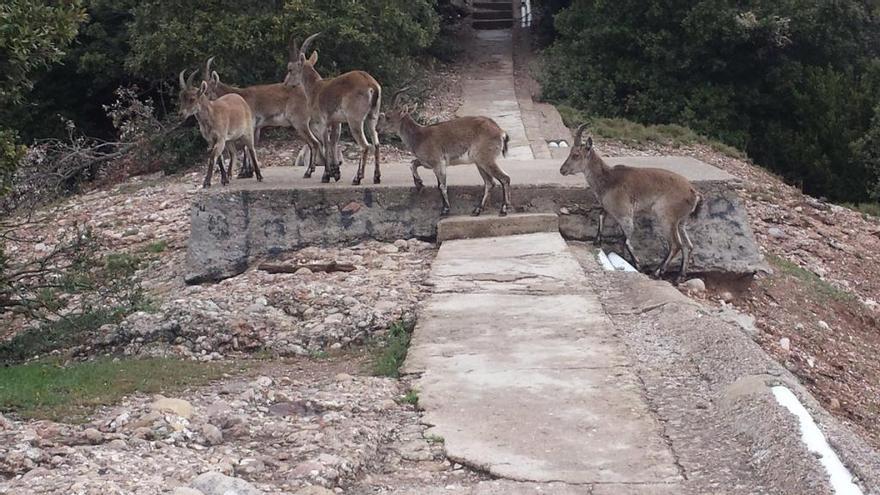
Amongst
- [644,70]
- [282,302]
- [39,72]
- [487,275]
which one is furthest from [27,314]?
[644,70]

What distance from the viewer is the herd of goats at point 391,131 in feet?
33.8

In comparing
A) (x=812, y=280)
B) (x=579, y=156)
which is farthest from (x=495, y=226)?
(x=812, y=280)

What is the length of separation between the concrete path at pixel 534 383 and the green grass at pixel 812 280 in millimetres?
3825

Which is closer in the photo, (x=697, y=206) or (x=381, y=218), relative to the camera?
(x=697, y=206)

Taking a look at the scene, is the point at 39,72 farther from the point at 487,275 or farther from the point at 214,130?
the point at 487,275

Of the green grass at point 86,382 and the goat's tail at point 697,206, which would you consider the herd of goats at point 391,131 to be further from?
the green grass at point 86,382

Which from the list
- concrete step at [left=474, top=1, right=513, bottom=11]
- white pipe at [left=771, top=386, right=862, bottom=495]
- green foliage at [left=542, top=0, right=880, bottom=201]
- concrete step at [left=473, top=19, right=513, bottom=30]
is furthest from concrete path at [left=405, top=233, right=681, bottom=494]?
concrete step at [left=474, top=1, right=513, bottom=11]

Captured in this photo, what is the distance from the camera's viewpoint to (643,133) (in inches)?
720

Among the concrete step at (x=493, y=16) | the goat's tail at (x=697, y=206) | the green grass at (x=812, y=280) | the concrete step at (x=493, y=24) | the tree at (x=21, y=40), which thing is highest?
the tree at (x=21, y=40)

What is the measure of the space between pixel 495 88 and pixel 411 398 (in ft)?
54.2

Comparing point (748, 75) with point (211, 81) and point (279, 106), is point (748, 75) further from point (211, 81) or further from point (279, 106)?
point (211, 81)

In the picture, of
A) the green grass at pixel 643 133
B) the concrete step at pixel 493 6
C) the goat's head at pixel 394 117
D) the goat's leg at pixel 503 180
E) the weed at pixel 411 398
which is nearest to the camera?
the weed at pixel 411 398

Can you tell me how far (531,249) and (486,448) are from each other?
4.39 metres

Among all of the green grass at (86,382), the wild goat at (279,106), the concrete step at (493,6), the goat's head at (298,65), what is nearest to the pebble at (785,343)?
the green grass at (86,382)
